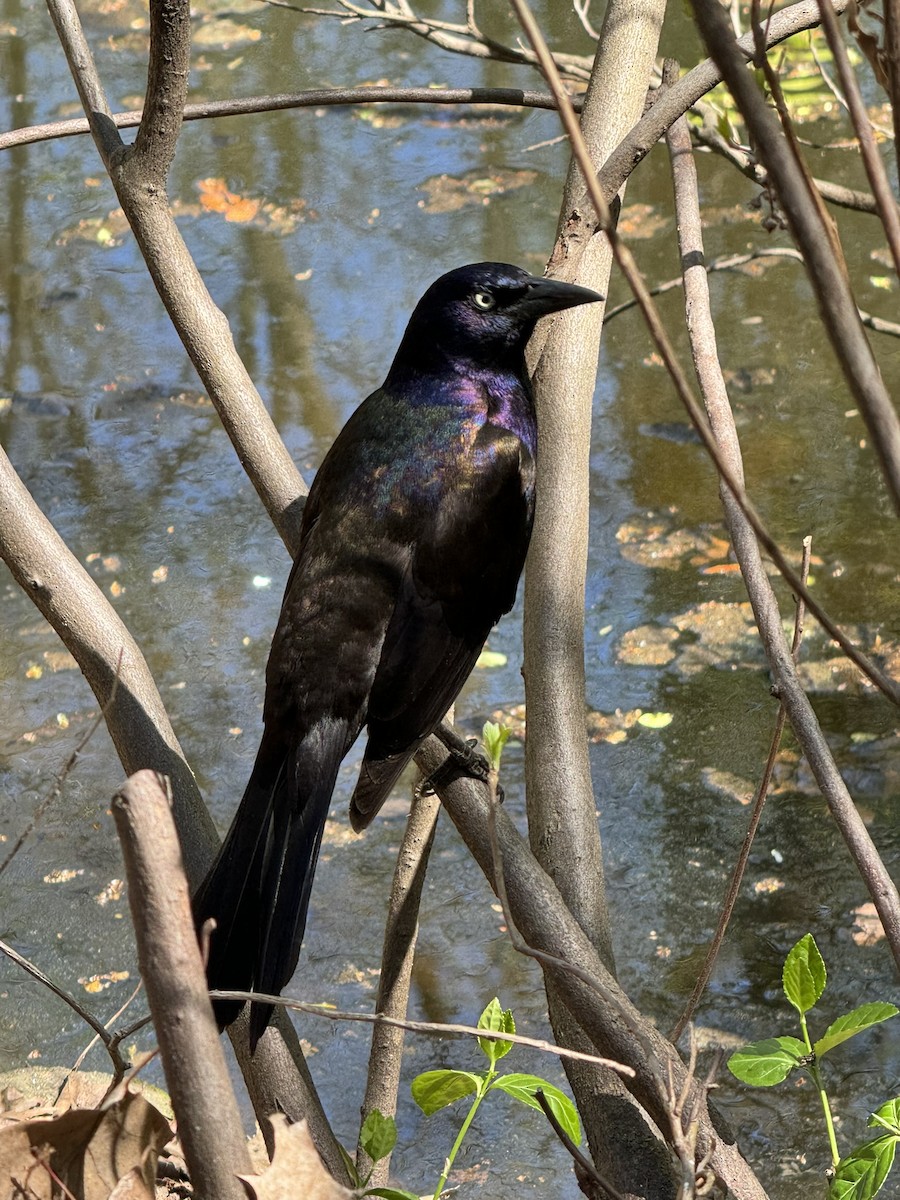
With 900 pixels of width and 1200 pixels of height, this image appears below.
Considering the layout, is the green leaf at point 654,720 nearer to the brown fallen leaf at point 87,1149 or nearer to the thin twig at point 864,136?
the brown fallen leaf at point 87,1149

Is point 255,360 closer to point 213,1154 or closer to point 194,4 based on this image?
point 194,4

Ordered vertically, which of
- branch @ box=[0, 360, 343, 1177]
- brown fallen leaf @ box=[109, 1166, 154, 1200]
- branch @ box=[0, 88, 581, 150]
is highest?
branch @ box=[0, 88, 581, 150]

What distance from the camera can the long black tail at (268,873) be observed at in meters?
1.69

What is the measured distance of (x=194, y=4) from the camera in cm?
761

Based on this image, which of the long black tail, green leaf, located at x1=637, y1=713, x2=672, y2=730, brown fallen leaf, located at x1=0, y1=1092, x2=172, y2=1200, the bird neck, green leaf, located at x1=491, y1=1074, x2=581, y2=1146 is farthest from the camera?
green leaf, located at x1=637, y1=713, x2=672, y2=730

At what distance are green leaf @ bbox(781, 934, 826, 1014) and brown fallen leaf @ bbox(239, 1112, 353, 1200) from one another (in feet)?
1.88

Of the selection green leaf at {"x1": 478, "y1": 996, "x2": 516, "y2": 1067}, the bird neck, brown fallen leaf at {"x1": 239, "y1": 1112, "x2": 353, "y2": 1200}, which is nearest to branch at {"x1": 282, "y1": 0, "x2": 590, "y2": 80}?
the bird neck

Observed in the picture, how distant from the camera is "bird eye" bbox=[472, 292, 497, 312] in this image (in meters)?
2.30

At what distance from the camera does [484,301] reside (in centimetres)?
231

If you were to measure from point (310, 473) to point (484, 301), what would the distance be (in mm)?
2468

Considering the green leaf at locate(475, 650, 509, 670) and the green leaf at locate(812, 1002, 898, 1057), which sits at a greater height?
Result: the green leaf at locate(812, 1002, 898, 1057)

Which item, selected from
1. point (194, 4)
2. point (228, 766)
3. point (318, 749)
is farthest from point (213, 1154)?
point (194, 4)

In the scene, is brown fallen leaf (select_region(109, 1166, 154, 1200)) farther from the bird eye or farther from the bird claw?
the bird eye

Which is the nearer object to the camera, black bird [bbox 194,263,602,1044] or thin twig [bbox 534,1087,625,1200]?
thin twig [bbox 534,1087,625,1200]
